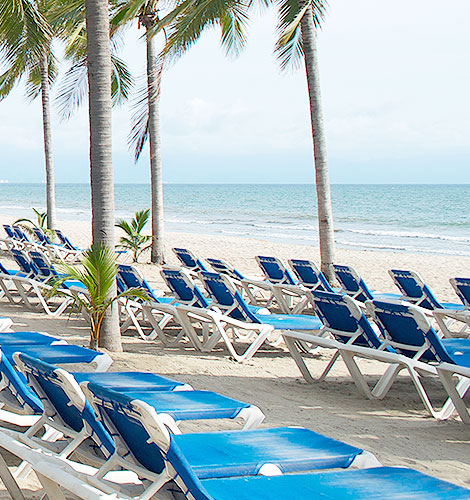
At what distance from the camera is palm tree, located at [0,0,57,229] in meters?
13.2

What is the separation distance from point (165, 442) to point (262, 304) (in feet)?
26.0

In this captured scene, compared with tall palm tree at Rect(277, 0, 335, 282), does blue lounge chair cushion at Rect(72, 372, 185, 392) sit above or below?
below

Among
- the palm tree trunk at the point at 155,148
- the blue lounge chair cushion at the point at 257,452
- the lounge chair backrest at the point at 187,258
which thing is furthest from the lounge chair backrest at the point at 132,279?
the palm tree trunk at the point at 155,148

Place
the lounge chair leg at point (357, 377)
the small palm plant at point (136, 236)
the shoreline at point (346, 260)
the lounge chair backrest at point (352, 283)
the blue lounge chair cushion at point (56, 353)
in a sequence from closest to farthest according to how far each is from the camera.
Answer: the blue lounge chair cushion at point (56, 353)
the lounge chair leg at point (357, 377)
the lounge chair backrest at point (352, 283)
the shoreline at point (346, 260)
the small palm plant at point (136, 236)

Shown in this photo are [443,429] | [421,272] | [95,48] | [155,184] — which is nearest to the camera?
[443,429]

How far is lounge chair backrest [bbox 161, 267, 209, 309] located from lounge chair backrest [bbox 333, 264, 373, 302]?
1927mm

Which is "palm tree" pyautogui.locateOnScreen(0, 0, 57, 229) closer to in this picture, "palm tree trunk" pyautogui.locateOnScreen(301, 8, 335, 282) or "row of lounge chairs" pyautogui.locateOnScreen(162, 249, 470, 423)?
"palm tree trunk" pyautogui.locateOnScreen(301, 8, 335, 282)

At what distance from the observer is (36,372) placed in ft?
10.4

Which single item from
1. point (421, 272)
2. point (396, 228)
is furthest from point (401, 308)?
point (396, 228)

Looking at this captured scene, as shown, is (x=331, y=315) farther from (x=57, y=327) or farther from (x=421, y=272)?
(x=421, y=272)

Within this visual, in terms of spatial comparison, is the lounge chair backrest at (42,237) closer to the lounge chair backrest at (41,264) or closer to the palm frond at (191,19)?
the palm frond at (191,19)

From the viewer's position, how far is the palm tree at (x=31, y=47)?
13.2 metres

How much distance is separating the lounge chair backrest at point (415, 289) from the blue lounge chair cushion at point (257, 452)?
17.4 ft

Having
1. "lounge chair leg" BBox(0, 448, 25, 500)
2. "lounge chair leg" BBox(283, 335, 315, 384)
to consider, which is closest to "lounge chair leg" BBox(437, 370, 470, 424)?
"lounge chair leg" BBox(283, 335, 315, 384)
